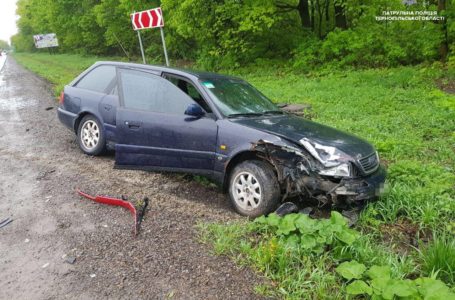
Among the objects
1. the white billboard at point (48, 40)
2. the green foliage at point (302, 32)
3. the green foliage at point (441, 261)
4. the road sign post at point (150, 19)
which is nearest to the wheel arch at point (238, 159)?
the green foliage at point (441, 261)

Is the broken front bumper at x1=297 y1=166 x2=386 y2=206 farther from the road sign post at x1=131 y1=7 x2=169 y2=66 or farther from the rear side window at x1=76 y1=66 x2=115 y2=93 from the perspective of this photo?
the road sign post at x1=131 y1=7 x2=169 y2=66

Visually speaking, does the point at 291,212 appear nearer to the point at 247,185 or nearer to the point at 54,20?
the point at 247,185

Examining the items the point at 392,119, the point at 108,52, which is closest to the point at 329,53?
the point at 392,119

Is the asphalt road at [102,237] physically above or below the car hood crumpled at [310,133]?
below

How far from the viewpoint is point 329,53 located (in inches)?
593

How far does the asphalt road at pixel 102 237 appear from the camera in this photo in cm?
310

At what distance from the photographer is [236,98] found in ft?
16.8

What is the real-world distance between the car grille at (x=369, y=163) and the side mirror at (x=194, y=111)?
191 centimetres

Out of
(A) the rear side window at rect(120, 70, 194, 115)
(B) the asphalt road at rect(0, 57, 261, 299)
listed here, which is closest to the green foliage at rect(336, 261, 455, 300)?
(B) the asphalt road at rect(0, 57, 261, 299)

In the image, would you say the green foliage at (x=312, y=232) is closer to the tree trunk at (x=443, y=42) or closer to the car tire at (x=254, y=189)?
the car tire at (x=254, y=189)

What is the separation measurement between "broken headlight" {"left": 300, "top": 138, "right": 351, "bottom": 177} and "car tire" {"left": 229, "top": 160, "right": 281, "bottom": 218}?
0.49 metres

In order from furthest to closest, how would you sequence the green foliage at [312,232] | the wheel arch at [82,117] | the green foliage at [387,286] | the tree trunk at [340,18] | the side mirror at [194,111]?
1. the tree trunk at [340,18]
2. the wheel arch at [82,117]
3. the side mirror at [194,111]
4. the green foliage at [312,232]
5. the green foliage at [387,286]

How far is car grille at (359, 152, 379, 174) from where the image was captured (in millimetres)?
4036

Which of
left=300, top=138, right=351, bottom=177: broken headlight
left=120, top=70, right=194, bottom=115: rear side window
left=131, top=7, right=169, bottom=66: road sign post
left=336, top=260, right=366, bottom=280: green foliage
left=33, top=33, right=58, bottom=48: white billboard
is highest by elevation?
left=33, top=33, right=58, bottom=48: white billboard
